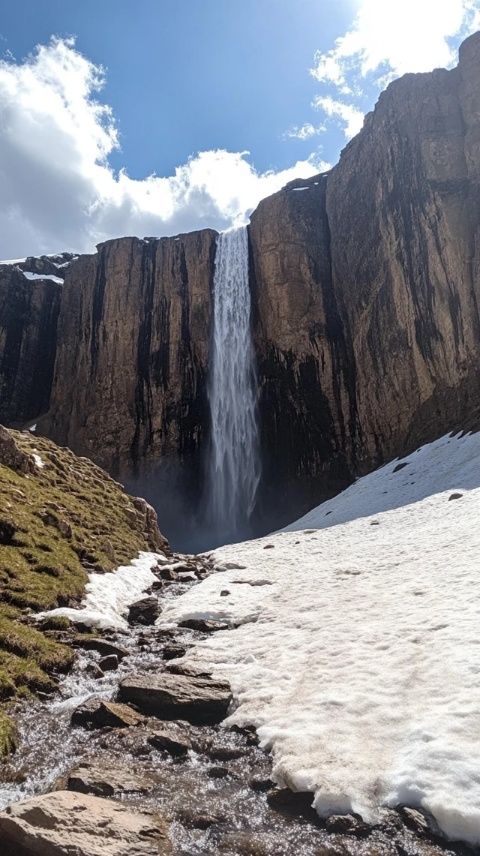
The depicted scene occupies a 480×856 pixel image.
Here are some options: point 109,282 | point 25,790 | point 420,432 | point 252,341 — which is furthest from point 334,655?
point 109,282

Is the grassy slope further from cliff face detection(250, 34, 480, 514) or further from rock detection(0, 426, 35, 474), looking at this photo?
cliff face detection(250, 34, 480, 514)

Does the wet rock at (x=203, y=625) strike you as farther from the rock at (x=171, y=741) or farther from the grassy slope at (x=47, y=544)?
the rock at (x=171, y=741)

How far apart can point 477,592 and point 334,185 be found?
5416 centimetres

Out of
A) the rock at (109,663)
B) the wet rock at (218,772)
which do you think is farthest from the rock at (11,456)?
the wet rock at (218,772)

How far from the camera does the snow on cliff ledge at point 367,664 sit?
201 inches

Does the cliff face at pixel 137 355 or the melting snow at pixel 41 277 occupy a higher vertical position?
the melting snow at pixel 41 277

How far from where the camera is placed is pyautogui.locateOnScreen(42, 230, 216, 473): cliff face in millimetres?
58094

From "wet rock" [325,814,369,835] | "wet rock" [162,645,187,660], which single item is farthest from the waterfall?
"wet rock" [325,814,369,835]

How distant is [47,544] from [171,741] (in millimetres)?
9587

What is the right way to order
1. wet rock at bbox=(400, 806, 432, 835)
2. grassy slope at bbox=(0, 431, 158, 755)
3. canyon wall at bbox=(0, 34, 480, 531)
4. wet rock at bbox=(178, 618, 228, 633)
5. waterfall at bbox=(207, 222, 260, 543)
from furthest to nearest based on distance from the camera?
waterfall at bbox=(207, 222, 260, 543), canyon wall at bbox=(0, 34, 480, 531), wet rock at bbox=(178, 618, 228, 633), grassy slope at bbox=(0, 431, 158, 755), wet rock at bbox=(400, 806, 432, 835)

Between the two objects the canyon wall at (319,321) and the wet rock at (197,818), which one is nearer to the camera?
the wet rock at (197,818)

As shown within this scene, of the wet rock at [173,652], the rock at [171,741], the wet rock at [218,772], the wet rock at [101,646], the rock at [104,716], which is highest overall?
the wet rock at [101,646]

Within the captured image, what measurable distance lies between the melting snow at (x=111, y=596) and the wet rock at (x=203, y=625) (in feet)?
4.86

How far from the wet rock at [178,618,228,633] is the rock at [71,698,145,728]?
4.66 m
